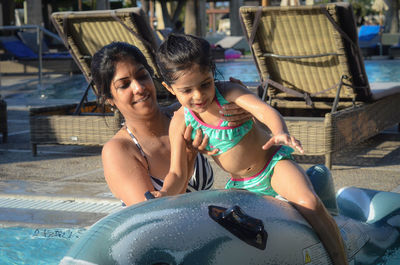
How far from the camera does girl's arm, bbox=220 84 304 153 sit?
7.89 feet

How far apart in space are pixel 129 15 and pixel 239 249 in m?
5.20

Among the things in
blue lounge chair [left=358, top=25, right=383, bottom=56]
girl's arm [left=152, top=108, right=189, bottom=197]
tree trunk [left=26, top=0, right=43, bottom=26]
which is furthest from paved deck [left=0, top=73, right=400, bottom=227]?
tree trunk [left=26, top=0, right=43, bottom=26]

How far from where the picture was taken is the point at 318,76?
7309 mm

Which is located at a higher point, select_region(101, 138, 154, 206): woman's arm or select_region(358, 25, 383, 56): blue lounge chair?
select_region(101, 138, 154, 206): woman's arm

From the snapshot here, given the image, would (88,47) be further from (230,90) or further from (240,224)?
(240,224)

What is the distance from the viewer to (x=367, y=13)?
8456 cm

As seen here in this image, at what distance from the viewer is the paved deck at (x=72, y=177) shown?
187 inches

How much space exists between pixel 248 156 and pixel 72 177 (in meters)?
3.64

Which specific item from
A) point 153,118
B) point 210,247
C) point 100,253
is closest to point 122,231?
point 100,253

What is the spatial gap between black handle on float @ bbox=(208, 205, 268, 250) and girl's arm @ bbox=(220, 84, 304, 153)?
0.96 ft

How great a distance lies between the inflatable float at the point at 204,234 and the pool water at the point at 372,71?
46.6 feet

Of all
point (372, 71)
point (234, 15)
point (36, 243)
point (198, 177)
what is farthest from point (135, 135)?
point (234, 15)

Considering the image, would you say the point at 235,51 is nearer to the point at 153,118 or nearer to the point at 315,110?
the point at 315,110

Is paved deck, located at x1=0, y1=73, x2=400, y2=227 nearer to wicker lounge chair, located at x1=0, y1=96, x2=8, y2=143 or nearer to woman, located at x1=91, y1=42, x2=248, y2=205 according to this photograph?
wicker lounge chair, located at x1=0, y1=96, x2=8, y2=143
